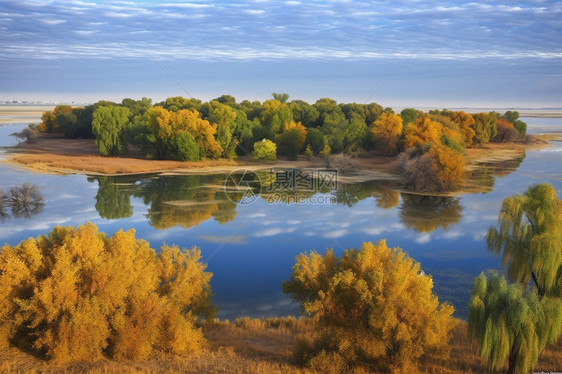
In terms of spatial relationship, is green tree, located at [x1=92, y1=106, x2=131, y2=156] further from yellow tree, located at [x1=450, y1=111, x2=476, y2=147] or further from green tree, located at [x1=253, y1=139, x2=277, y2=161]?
yellow tree, located at [x1=450, y1=111, x2=476, y2=147]

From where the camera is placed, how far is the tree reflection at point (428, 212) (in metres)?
31.3

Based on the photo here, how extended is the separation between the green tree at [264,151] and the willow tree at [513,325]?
153 ft

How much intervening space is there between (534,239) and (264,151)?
4447cm

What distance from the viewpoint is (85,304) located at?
14.4 meters

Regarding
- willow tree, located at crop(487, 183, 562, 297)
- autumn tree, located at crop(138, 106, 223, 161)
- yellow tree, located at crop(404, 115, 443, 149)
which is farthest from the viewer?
yellow tree, located at crop(404, 115, 443, 149)

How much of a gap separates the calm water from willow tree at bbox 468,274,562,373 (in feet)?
17.6

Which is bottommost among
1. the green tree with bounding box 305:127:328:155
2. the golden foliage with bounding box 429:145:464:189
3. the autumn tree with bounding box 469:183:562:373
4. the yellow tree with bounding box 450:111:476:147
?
the autumn tree with bounding box 469:183:562:373

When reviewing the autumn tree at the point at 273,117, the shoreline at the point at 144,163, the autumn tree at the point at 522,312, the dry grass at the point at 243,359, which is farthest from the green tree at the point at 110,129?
the autumn tree at the point at 522,312

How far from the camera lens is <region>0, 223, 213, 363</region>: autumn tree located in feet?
46.5

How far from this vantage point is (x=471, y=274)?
74.5ft

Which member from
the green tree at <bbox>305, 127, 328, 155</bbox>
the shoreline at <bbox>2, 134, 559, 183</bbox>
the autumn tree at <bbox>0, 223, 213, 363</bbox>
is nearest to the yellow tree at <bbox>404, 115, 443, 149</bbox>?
the shoreline at <bbox>2, 134, 559, 183</bbox>

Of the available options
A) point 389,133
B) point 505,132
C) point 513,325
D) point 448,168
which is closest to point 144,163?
point 389,133

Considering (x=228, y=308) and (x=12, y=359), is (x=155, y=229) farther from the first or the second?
(x=12, y=359)

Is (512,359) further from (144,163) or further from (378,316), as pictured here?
(144,163)
